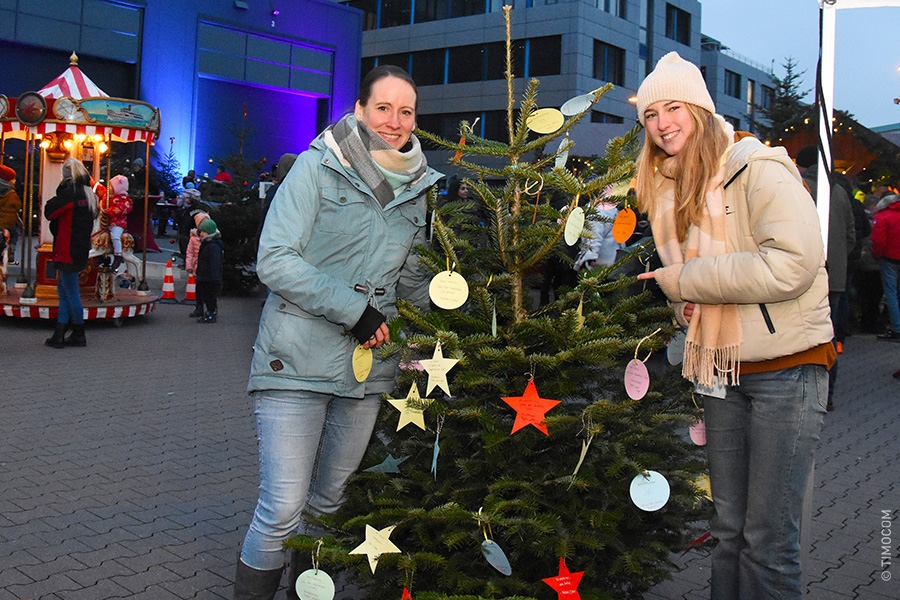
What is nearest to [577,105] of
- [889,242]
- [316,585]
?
[316,585]

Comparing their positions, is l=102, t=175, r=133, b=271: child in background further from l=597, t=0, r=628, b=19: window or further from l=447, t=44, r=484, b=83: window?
l=597, t=0, r=628, b=19: window

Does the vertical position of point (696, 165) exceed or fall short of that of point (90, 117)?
it falls short

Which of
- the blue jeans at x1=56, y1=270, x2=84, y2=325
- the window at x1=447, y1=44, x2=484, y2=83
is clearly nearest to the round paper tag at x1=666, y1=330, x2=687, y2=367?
the blue jeans at x1=56, y1=270, x2=84, y2=325

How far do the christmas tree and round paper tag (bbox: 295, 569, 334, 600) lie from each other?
5 centimetres

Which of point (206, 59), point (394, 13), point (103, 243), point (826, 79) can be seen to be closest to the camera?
point (826, 79)

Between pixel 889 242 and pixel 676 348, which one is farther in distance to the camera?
pixel 889 242

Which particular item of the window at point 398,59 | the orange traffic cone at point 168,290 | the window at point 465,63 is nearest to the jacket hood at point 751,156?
the orange traffic cone at point 168,290

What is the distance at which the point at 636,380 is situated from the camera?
3021 millimetres

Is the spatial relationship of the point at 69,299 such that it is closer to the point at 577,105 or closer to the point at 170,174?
the point at 577,105

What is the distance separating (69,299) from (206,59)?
98.2ft

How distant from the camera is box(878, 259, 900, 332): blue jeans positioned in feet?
40.2

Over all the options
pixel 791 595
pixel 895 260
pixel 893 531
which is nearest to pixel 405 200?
pixel 791 595

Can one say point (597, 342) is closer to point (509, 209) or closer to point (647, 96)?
point (509, 209)

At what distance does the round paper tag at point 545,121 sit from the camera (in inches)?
123
